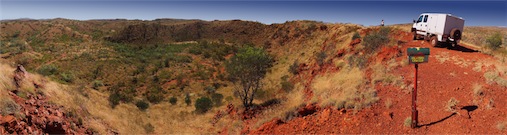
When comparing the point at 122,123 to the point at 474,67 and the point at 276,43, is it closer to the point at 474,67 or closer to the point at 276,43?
the point at 474,67

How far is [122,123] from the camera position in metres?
16.3

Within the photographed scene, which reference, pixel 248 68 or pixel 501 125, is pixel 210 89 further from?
pixel 501 125

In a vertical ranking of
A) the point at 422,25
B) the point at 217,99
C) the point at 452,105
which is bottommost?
the point at 217,99

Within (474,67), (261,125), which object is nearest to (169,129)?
(261,125)

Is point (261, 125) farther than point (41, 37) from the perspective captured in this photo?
No

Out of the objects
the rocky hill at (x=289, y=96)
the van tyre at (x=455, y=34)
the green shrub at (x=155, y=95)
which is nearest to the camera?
the rocky hill at (x=289, y=96)

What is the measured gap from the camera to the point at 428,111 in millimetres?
11180

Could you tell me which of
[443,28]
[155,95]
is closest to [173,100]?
[155,95]

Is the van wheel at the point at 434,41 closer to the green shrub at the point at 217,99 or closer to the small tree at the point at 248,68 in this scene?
the small tree at the point at 248,68

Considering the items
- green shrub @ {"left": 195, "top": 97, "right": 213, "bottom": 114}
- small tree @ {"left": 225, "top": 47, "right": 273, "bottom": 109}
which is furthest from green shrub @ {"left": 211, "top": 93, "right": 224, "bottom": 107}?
small tree @ {"left": 225, "top": 47, "right": 273, "bottom": 109}

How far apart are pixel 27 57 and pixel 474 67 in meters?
46.2

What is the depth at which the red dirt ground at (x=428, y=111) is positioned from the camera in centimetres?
1018

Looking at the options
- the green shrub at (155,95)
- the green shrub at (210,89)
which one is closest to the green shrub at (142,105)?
the green shrub at (155,95)

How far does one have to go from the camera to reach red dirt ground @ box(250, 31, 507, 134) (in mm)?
10180
